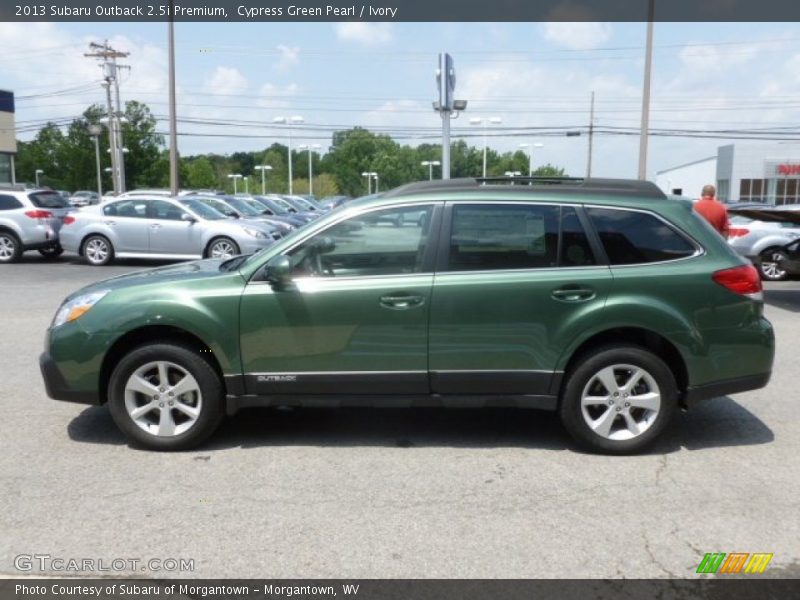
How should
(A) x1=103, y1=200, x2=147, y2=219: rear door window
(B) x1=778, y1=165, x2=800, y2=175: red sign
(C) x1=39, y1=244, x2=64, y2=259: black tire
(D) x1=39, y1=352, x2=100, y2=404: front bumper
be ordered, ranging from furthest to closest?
(B) x1=778, y1=165, x2=800, y2=175: red sign < (C) x1=39, y1=244, x2=64, y2=259: black tire < (A) x1=103, y1=200, x2=147, y2=219: rear door window < (D) x1=39, y1=352, x2=100, y2=404: front bumper

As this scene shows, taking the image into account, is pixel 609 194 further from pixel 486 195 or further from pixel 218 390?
pixel 218 390

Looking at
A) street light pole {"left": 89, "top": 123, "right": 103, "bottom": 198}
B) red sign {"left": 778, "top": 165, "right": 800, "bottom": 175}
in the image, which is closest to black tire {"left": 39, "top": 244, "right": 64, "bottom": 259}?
street light pole {"left": 89, "top": 123, "right": 103, "bottom": 198}

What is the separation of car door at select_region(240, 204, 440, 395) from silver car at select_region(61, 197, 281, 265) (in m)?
11.7

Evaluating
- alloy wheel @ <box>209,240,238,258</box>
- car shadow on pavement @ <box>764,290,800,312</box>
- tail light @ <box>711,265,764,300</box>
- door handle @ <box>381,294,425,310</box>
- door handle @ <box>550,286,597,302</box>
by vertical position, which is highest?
tail light @ <box>711,265,764,300</box>

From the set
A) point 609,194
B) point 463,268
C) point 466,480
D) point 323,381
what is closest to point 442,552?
point 466,480

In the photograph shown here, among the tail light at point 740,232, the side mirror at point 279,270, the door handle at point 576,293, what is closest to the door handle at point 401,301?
the side mirror at point 279,270

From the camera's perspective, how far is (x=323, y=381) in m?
4.99

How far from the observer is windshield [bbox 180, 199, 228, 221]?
1705cm

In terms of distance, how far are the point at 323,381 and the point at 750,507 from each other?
2614mm

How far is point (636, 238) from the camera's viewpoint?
502 centimetres

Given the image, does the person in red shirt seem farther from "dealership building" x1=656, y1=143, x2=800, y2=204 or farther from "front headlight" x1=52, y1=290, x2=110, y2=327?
"dealership building" x1=656, y1=143, x2=800, y2=204

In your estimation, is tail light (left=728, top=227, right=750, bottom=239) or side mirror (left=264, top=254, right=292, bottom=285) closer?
side mirror (left=264, top=254, right=292, bottom=285)

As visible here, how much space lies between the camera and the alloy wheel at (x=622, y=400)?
194 inches

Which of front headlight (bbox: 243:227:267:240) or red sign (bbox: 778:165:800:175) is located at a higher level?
red sign (bbox: 778:165:800:175)
